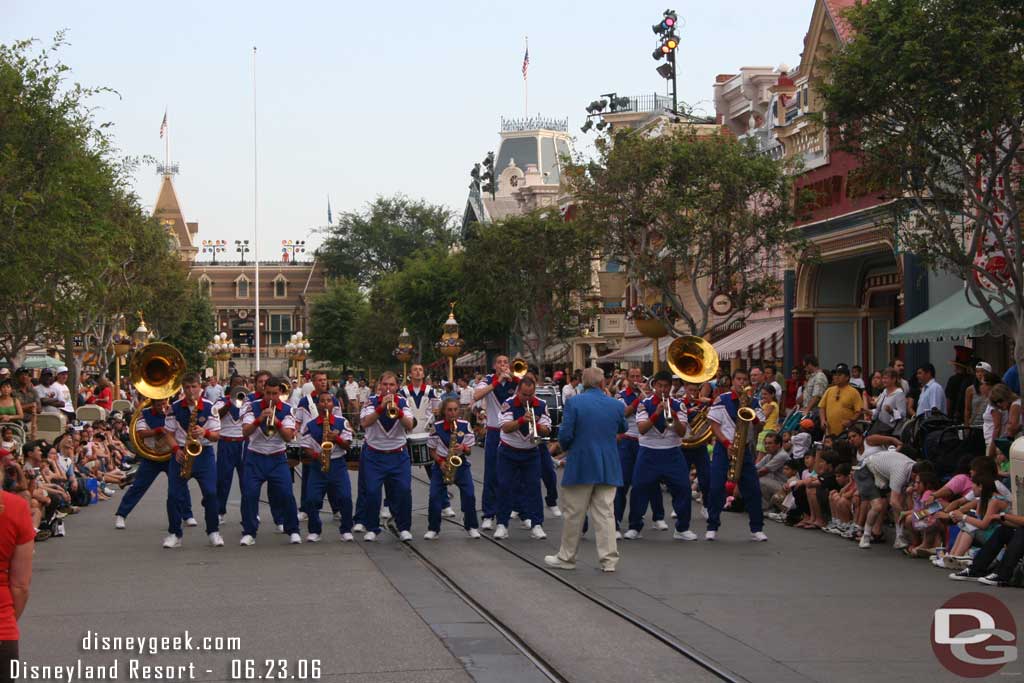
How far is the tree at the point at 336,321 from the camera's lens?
9525 centimetres

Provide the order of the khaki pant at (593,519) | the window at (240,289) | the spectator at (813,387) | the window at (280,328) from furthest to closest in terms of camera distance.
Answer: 1. the window at (280,328)
2. the window at (240,289)
3. the spectator at (813,387)
4. the khaki pant at (593,519)

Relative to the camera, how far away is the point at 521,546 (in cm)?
1430

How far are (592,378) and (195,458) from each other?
4613mm

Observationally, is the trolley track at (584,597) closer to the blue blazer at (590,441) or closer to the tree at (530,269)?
the blue blazer at (590,441)

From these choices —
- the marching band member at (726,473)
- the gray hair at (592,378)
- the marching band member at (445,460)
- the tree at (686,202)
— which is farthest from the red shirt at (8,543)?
Result: the tree at (686,202)

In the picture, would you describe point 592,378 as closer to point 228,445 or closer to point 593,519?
point 593,519

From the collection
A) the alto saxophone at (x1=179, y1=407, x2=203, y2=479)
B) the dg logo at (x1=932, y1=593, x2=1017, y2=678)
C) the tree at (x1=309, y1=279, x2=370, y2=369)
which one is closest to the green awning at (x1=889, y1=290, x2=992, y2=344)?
the dg logo at (x1=932, y1=593, x2=1017, y2=678)

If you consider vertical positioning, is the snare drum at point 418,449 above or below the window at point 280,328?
below

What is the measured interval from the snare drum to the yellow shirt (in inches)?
228

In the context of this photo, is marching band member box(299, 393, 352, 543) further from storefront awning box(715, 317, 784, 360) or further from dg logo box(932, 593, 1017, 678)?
storefront awning box(715, 317, 784, 360)

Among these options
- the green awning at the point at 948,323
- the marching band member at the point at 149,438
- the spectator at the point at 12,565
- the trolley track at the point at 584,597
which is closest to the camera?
the spectator at the point at 12,565

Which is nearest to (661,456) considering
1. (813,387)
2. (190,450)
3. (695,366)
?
(695,366)

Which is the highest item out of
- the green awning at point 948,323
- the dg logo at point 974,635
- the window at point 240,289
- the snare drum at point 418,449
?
the window at point 240,289

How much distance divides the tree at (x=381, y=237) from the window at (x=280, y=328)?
103ft
